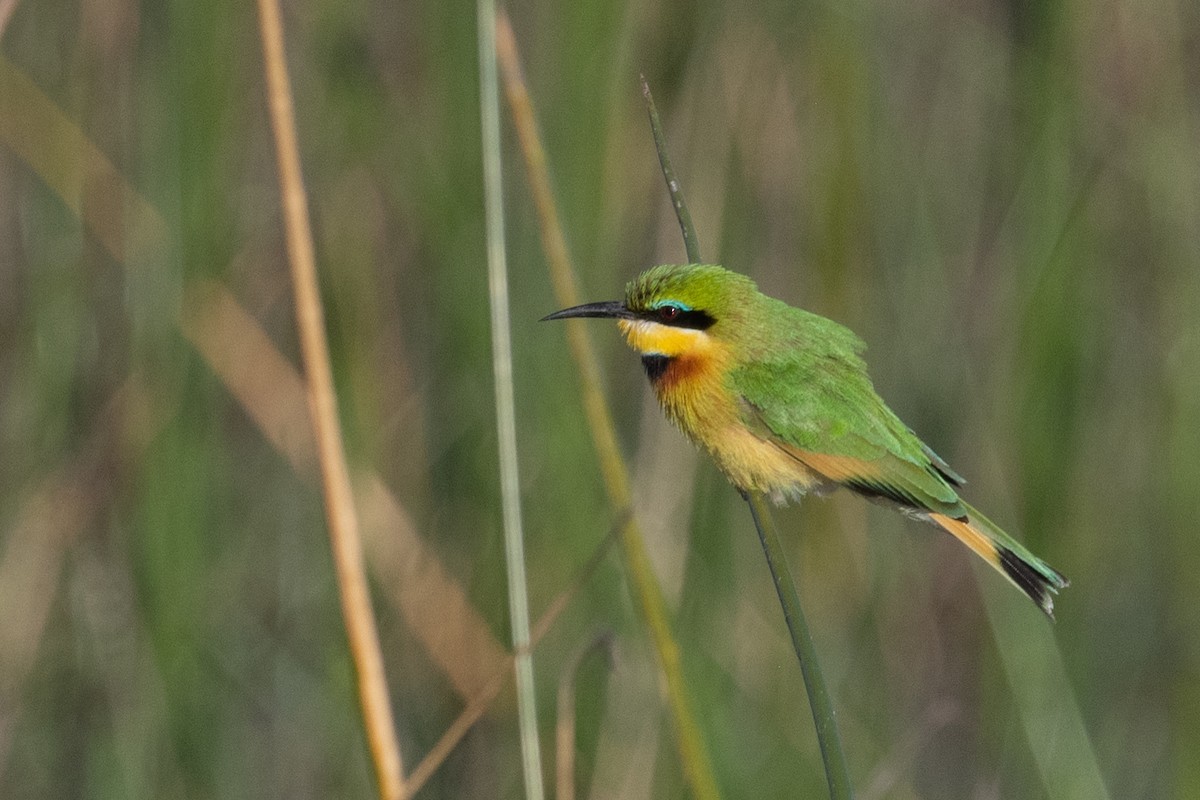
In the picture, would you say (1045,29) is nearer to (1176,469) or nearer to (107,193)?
(1176,469)

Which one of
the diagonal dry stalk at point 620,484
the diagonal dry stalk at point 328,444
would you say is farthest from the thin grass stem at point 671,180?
the diagonal dry stalk at point 328,444

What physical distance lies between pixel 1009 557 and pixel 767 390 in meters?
0.42

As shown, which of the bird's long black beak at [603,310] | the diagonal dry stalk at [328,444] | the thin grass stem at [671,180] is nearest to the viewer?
the thin grass stem at [671,180]

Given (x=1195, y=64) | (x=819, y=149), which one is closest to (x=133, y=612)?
(x=819, y=149)

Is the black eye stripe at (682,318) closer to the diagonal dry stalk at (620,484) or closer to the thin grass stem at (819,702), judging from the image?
the diagonal dry stalk at (620,484)

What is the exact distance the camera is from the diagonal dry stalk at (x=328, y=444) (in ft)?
5.21

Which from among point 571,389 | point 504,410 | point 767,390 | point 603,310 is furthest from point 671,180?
point 571,389

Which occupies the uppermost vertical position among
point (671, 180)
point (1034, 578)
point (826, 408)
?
point (671, 180)

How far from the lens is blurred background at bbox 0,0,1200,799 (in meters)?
2.52

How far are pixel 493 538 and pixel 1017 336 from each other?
1109 millimetres

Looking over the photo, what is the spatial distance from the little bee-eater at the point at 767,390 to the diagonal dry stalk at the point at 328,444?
1.21 ft

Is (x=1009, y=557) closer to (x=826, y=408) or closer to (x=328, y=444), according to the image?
(x=826, y=408)

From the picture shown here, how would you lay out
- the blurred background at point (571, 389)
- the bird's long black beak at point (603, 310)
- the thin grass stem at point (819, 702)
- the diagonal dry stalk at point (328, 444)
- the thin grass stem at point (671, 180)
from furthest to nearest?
the blurred background at point (571, 389), the bird's long black beak at point (603, 310), the diagonal dry stalk at point (328, 444), the thin grass stem at point (671, 180), the thin grass stem at point (819, 702)

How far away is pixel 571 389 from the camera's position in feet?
8.40
